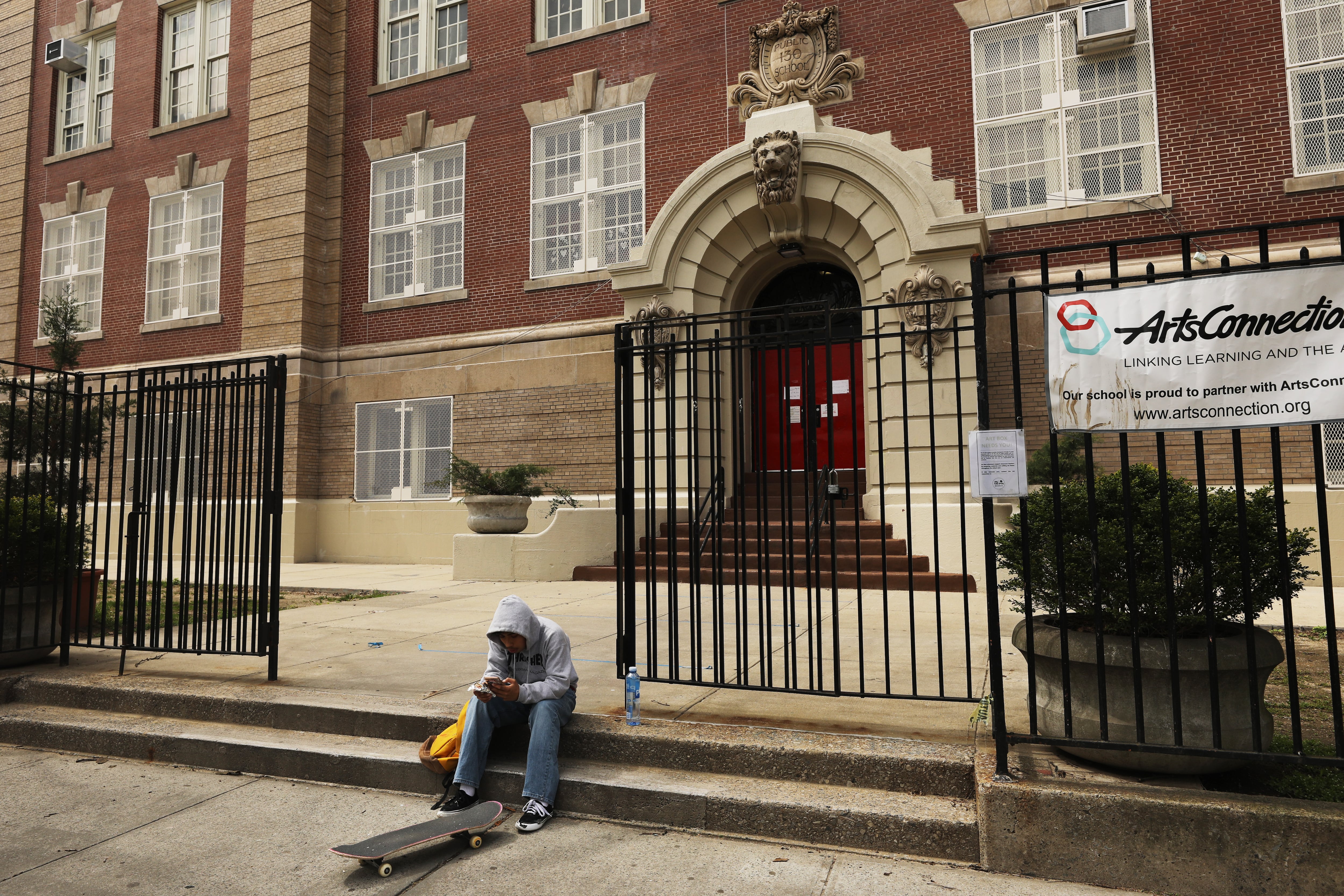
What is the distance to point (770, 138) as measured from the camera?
42.1 feet

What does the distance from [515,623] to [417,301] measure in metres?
13.6

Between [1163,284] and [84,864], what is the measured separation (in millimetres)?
5372

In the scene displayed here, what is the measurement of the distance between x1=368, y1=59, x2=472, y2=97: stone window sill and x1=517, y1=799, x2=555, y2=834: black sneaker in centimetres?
1607

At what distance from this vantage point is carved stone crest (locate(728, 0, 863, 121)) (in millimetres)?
13734

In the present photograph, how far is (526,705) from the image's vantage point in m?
4.55

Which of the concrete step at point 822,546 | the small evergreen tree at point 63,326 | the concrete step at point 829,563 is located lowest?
the concrete step at point 829,563

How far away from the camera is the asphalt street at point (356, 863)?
347cm

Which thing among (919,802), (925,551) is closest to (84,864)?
(919,802)

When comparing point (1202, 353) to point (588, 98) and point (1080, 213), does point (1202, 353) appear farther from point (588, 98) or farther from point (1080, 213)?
point (588, 98)

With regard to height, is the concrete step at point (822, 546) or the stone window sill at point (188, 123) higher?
the stone window sill at point (188, 123)

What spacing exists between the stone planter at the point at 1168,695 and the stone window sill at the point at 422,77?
16635 millimetres

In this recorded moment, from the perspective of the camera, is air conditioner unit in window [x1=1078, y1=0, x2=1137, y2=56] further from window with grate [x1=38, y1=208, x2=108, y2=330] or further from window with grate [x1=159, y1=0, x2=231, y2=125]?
window with grate [x1=38, y1=208, x2=108, y2=330]

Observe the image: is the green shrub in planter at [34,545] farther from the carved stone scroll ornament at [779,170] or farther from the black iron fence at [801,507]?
the carved stone scroll ornament at [779,170]

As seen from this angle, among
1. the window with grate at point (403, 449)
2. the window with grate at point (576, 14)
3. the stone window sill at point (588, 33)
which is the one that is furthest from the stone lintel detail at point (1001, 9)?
the window with grate at point (403, 449)
